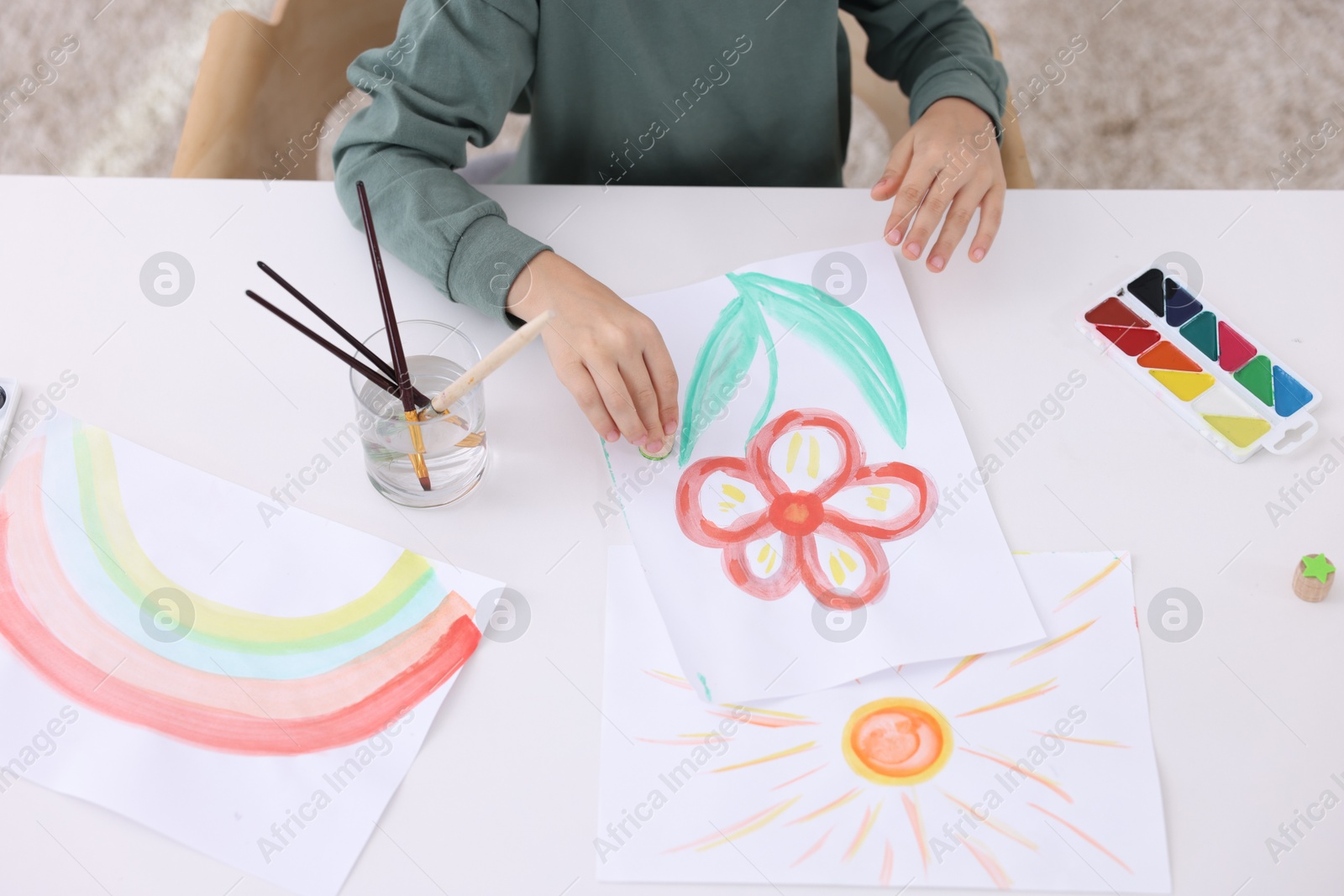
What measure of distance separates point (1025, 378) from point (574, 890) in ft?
1.72

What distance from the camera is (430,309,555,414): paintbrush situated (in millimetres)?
649

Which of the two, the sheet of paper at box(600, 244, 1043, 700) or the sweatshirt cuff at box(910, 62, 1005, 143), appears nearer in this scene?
the sheet of paper at box(600, 244, 1043, 700)

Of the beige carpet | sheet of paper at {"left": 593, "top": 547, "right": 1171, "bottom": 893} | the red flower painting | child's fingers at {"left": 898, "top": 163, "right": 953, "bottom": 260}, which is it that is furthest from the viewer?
the beige carpet

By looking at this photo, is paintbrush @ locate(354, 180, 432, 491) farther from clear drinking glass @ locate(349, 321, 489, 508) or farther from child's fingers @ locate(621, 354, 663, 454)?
child's fingers @ locate(621, 354, 663, 454)

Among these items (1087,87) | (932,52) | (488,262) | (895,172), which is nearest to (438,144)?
(488,262)

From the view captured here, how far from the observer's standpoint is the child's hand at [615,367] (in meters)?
0.77

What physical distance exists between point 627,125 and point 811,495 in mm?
483

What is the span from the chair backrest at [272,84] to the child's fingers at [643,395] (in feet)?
1.73

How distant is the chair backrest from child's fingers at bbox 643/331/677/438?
53cm

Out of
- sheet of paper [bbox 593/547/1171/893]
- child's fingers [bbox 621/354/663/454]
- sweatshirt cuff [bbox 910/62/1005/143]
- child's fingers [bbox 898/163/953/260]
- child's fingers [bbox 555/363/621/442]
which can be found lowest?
sheet of paper [bbox 593/547/1171/893]

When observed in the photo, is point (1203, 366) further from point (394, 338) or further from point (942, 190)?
point (394, 338)

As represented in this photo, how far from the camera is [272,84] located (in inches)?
41.1

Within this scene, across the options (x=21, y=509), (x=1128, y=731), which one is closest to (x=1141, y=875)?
(x=1128, y=731)

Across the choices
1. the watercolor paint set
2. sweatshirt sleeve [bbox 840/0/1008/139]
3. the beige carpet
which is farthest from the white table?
the beige carpet
